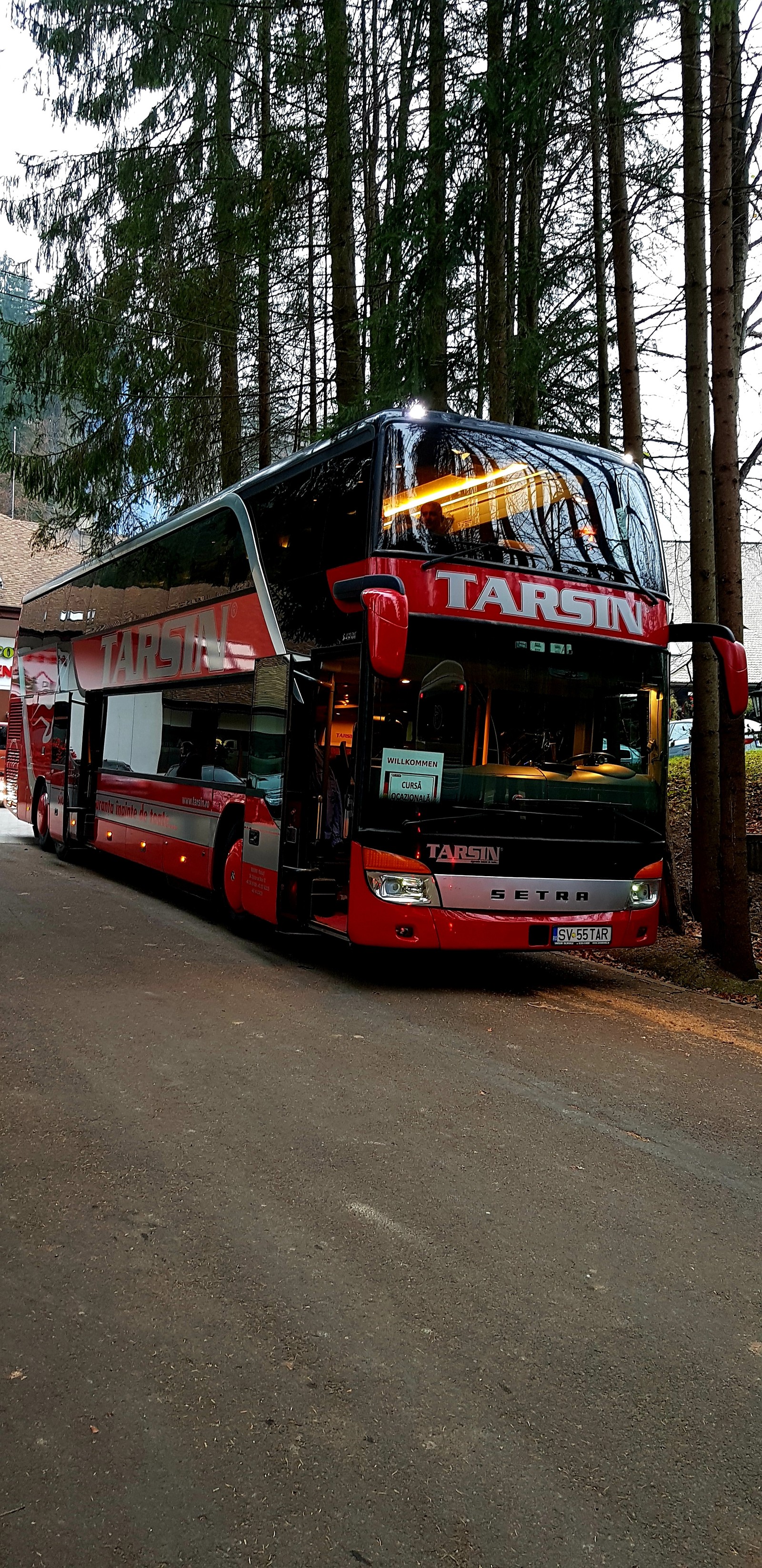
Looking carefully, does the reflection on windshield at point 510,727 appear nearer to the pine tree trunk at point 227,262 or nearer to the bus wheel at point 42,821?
the pine tree trunk at point 227,262

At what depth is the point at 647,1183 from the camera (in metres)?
4.97

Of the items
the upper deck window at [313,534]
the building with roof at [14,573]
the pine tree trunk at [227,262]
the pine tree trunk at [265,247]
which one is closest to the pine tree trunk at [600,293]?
the pine tree trunk at [265,247]

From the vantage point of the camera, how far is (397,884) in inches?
338

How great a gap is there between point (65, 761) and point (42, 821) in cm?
202

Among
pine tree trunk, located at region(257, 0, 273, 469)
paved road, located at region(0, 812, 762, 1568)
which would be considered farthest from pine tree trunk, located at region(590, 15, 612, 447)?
paved road, located at region(0, 812, 762, 1568)

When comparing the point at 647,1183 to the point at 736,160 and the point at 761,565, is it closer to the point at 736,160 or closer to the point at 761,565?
the point at 736,160

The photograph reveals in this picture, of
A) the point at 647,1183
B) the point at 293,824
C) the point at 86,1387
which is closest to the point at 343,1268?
the point at 86,1387

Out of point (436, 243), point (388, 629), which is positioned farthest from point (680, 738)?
point (388, 629)

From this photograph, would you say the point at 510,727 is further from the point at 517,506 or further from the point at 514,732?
the point at 517,506

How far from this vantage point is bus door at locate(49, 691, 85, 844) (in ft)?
55.8

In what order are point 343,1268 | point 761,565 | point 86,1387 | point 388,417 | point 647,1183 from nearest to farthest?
point 86,1387 < point 343,1268 < point 647,1183 < point 388,417 < point 761,565

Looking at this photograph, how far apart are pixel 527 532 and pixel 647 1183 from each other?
5324 mm

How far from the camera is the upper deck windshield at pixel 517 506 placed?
340 inches

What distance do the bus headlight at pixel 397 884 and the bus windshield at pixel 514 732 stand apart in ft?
1.17
